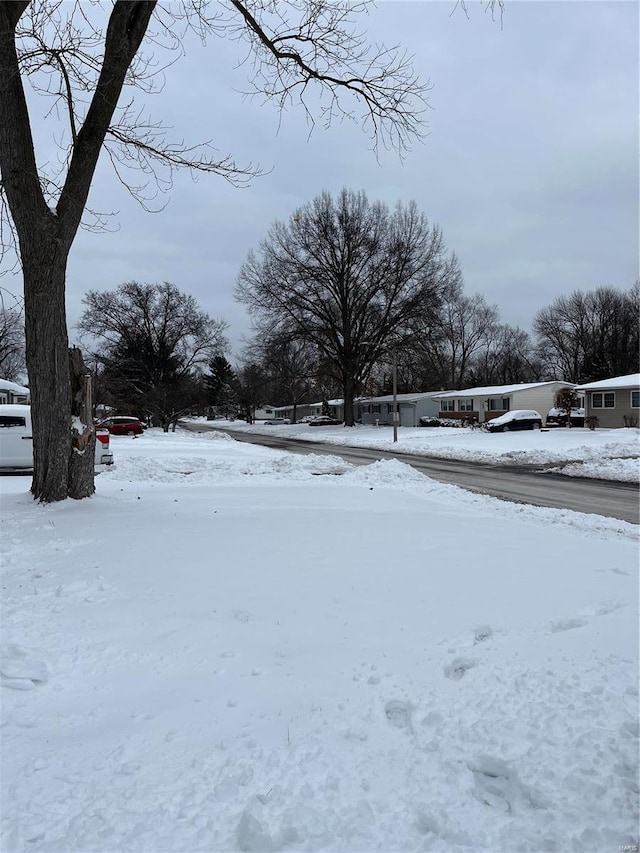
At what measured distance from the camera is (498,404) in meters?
48.8

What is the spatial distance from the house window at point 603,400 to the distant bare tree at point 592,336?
92.3ft

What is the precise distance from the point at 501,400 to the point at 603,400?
12.4 meters

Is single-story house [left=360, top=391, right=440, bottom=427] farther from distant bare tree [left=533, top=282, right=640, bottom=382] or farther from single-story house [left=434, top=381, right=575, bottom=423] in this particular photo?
distant bare tree [left=533, top=282, right=640, bottom=382]

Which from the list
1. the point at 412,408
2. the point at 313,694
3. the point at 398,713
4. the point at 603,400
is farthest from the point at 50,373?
the point at 412,408

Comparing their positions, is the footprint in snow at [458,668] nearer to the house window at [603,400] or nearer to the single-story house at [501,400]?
the house window at [603,400]

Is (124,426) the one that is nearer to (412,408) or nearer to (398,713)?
(412,408)

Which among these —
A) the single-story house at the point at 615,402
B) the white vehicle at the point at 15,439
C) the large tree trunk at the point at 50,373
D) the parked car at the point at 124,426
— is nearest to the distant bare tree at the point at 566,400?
the single-story house at the point at 615,402

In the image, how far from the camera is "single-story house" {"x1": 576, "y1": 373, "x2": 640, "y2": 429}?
113 ft

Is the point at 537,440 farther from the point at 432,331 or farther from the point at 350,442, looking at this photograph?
the point at 432,331

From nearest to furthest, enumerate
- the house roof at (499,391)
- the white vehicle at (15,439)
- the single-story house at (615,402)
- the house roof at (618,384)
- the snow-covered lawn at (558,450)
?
the white vehicle at (15,439)
the snow-covered lawn at (558,450)
the house roof at (618,384)
the single-story house at (615,402)
the house roof at (499,391)

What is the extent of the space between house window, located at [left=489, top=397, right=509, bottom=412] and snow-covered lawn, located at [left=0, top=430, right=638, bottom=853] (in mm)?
44281

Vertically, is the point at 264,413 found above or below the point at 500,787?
above

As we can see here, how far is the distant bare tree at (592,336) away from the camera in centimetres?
6275

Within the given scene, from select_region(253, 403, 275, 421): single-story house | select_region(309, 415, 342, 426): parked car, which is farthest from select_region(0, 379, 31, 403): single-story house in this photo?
select_region(253, 403, 275, 421): single-story house
